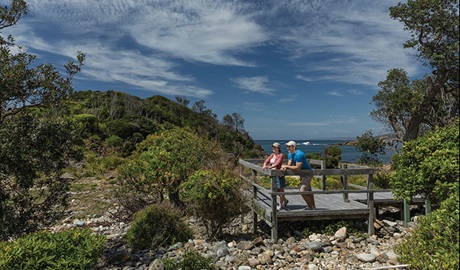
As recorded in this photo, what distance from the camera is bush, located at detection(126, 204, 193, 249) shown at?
7.93 m

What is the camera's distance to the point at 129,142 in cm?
3089

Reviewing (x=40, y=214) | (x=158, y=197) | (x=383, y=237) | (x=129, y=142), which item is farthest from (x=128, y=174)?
(x=129, y=142)

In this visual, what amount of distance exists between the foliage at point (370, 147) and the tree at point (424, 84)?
3.38 ft

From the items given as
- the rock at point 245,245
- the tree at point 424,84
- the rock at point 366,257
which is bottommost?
the rock at point 245,245

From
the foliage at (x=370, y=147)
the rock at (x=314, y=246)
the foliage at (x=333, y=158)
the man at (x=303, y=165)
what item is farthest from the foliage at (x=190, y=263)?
the foliage at (x=333, y=158)

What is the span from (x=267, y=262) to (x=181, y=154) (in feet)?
15.7

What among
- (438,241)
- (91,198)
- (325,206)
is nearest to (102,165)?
(91,198)

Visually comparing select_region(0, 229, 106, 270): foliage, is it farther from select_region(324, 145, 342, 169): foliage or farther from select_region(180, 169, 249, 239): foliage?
select_region(324, 145, 342, 169): foliage

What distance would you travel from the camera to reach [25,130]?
22.4ft

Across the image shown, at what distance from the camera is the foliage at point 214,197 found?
759 centimetres

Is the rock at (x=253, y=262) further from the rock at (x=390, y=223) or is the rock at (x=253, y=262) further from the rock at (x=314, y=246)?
the rock at (x=390, y=223)

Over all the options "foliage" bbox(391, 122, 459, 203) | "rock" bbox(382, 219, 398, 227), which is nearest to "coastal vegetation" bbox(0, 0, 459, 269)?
"foliage" bbox(391, 122, 459, 203)

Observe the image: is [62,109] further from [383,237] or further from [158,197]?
[383,237]

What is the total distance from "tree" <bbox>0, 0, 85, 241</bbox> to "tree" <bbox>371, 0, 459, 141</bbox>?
1019 centimetres
